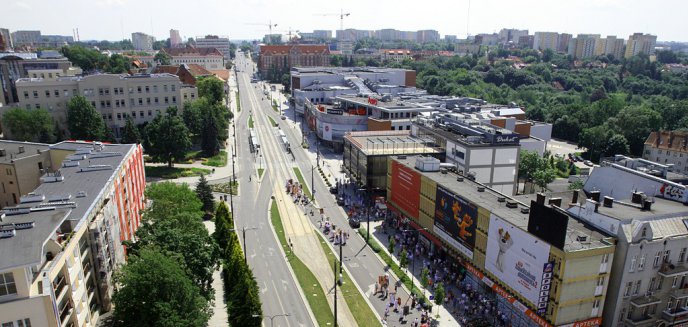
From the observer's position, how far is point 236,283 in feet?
153

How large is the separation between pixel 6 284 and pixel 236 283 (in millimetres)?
20859

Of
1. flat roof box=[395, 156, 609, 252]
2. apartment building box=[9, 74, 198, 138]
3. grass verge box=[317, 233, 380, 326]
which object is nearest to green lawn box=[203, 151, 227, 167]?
apartment building box=[9, 74, 198, 138]

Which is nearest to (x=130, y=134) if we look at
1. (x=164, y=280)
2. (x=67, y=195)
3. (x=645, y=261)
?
(x=67, y=195)

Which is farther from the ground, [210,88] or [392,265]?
[210,88]

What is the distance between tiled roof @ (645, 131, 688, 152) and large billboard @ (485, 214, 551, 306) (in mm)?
79174

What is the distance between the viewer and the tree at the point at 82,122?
3593 inches

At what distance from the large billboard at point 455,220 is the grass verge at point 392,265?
6.76 m

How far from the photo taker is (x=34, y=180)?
57.8 meters

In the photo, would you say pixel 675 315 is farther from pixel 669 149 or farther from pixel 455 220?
pixel 669 149

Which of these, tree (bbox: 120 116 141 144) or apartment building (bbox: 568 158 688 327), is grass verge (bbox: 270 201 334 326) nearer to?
apartment building (bbox: 568 158 688 327)

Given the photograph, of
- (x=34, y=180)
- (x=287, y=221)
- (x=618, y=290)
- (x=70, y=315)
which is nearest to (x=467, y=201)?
(x=618, y=290)

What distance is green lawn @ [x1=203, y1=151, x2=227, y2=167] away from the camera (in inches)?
3887

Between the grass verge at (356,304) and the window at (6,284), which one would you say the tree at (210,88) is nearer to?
the grass verge at (356,304)

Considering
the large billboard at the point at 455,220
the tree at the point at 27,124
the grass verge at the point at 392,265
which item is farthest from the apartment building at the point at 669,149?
the tree at the point at 27,124
